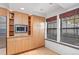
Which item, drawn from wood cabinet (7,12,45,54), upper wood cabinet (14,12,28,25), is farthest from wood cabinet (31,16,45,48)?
upper wood cabinet (14,12,28,25)

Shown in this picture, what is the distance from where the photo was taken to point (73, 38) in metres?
3.94

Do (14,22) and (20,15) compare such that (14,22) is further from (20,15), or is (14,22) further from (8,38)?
(8,38)

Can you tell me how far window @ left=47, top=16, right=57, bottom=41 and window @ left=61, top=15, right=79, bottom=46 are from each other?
2.36 ft

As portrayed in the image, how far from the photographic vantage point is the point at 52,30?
5703 millimetres

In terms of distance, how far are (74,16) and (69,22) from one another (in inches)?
16.3

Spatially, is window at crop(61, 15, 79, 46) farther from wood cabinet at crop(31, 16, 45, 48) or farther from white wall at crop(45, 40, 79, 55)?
wood cabinet at crop(31, 16, 45, 48)

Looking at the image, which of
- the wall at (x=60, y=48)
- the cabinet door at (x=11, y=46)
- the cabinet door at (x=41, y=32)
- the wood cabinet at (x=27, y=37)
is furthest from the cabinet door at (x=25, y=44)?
the wall at (x=60, y=48)

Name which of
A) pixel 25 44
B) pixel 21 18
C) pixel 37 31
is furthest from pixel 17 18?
pixel 37 31

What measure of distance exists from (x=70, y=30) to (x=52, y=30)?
171cm

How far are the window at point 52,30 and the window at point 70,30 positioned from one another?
721 mm

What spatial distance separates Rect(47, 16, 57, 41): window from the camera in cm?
532

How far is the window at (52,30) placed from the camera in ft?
17.5

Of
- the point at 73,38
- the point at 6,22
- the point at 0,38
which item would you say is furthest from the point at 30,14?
the point at 73,38

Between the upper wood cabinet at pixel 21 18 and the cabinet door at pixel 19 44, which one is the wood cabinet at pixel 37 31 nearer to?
the upper wood cabinet at pixel 21 18
